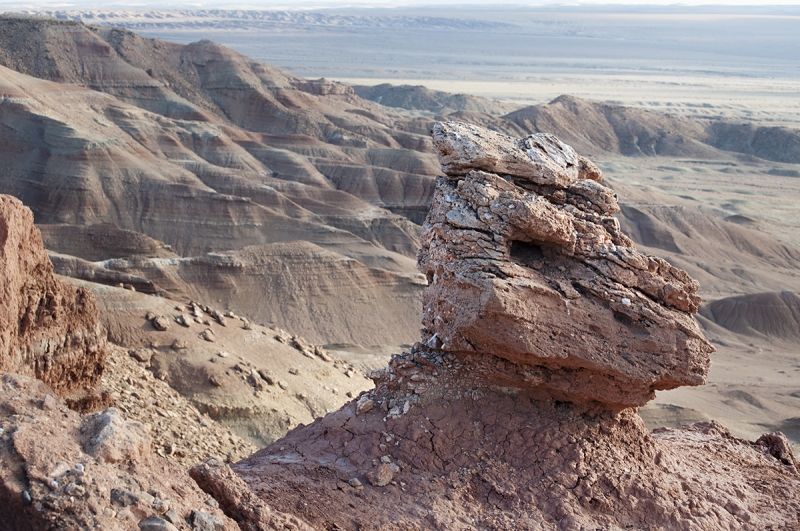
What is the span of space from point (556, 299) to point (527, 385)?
92cm

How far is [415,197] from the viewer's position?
5288 centimetres

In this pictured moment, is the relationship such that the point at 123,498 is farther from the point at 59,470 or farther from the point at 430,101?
the point at 430,101

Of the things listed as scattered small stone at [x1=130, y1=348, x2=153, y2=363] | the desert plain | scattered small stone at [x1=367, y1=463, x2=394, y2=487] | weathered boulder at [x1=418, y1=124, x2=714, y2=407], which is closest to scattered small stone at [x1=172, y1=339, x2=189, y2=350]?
scattered small stone at [x1=130, y1=348, x2=153, y2=363]

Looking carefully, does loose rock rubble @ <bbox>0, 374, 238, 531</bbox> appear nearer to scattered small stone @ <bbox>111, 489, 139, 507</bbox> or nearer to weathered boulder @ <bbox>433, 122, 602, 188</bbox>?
scattered small stone @ <bbox>111, 489, 139, 507</bbox>

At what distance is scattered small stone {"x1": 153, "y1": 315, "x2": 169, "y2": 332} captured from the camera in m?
18.5

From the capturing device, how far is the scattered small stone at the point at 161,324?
1852 centimetres

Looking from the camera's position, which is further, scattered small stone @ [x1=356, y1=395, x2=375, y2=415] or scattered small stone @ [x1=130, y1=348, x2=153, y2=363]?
scattered small stone @ [x1=130, y1=348, x2=153, y2=363]

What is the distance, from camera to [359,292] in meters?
33.4

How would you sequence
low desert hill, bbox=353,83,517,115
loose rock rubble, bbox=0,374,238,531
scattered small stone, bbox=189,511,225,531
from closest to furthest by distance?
loose rock rubble, bbox=0,374,238,531, scattered small stone, bbox=189,511,225,531, low desert hill, bbox=353,83,517,115

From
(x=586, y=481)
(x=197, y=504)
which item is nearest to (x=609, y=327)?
(x=586, y=481)

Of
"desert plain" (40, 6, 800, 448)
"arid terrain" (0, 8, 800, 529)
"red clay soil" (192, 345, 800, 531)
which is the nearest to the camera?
"red clay soil" (192, 345, 800, 531)

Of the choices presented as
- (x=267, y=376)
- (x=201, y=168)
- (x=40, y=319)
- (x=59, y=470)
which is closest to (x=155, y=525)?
(x=59, y=470)

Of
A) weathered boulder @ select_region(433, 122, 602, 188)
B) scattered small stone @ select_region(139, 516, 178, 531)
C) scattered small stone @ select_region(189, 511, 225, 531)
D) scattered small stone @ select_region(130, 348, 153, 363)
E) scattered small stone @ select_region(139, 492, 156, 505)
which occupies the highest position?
weathered boulder @ select_region(433, 122, 602, 188)

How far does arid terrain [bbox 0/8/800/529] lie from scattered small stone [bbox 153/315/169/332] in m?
0.05
